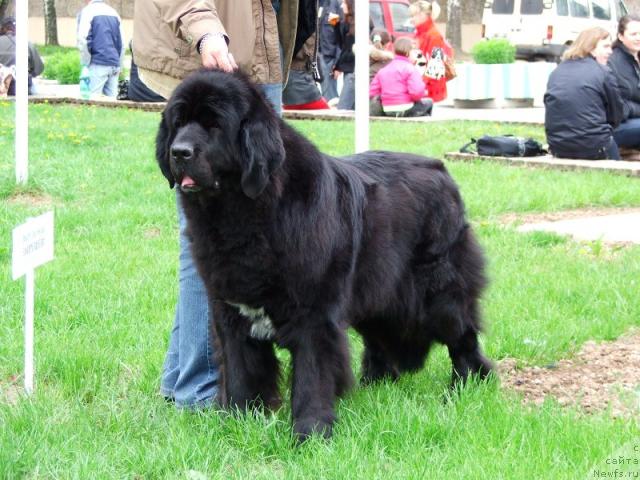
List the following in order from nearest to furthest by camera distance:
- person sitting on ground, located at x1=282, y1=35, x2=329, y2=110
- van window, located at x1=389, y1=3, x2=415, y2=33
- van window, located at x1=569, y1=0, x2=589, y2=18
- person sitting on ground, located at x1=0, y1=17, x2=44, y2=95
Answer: person sitting on ground, located at x1=282, y1=35, x2=329, y2=110
person sitting on ground, located at x1=0, y1=17, x2=44, y2=95
van window, located at x1=389, y1=3, x2=415, y2=33
van window, located at x1=569, y1=0, x2=589, y2=18

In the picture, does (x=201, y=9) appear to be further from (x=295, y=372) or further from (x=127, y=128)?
(x=127, y=128)

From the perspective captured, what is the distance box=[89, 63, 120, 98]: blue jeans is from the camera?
19.2 metres

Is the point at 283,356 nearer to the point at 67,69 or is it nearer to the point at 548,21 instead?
the point at 67,69

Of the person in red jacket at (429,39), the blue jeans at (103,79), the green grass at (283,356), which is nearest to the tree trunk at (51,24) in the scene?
the blue jeans at (103,79)

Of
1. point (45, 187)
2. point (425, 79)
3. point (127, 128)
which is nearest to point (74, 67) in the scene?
point (425, 79)

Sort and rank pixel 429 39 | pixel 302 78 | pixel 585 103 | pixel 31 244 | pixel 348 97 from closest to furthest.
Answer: pixel 31 244
pixel 302 78
pixel 585 103
pixel 348 97
pixel 429 39

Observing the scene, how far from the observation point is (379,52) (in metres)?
17.2

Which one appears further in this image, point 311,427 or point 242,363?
point 242,363

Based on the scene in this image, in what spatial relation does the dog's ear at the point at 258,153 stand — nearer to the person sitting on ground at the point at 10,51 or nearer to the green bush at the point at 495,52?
the person sitting on ground at the point at 10,51

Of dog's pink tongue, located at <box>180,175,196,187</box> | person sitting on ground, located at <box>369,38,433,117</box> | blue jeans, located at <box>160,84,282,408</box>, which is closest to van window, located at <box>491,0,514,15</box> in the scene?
person sitting on ground, located at <box>369,38,433,117</box>

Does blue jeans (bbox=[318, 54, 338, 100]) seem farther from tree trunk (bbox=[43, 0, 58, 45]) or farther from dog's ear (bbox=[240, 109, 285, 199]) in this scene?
tree trunk (bbox=[43, 0, 58, 45])

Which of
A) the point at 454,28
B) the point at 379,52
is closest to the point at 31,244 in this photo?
the point at 379,52

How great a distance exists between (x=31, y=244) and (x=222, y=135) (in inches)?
39.7

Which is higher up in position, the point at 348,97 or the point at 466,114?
the point at 348,97
